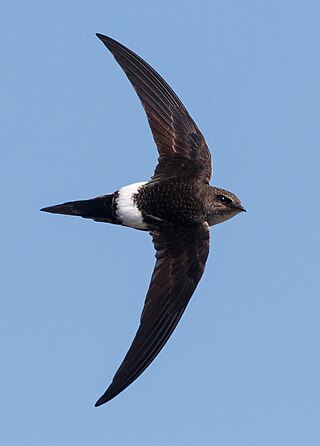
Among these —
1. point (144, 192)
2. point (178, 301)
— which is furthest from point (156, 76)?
point (178, 301)

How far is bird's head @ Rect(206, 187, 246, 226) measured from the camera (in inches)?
435

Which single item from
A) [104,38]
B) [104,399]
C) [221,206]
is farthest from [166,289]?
[104,38]

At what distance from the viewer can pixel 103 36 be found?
444 inches

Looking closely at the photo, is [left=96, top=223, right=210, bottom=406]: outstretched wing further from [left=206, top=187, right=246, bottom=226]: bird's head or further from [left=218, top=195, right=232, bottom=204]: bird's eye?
[left=218, top=195, right=232, bottom=204]: bird's eye

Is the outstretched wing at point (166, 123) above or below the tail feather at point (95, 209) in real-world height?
above

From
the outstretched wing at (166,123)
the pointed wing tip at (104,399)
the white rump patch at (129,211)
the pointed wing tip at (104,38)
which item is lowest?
the pointed wing tip at (104,399)

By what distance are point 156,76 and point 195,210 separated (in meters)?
1.22

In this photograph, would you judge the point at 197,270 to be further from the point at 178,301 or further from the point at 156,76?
the point at 156,76

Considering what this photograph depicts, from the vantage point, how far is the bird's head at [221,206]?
11.0 m

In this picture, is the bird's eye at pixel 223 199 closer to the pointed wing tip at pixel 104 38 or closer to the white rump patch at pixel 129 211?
the white rump patch at pixel 129 211

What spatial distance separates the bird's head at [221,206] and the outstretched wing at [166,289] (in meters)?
0.14

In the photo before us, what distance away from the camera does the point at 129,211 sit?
1094 centimetres

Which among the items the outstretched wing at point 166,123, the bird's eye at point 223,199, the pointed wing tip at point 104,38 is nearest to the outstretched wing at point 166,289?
the bird's eye at point 223,199

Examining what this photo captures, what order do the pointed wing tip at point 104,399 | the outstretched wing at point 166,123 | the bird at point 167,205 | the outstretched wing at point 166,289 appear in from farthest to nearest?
the outstretched wing at point 166,123 < the bird at point 167,205 < the outstretched wing at point 166,289 < the pointed wing tip at point 104,399
